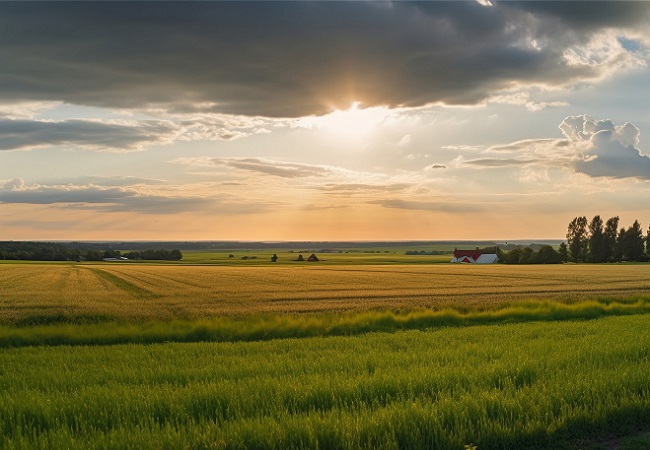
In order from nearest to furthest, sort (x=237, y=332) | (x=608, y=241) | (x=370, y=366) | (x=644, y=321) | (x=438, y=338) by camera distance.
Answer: (x=370, y=366) < (x=438, y=338) < (x=237, y=332) < (x=644, y=321) < (x=608, y=241)

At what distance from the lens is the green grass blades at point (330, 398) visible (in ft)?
26.5

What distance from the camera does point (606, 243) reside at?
4948 inches

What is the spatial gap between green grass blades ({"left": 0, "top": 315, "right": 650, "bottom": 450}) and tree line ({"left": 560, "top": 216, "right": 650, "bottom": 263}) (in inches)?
4827

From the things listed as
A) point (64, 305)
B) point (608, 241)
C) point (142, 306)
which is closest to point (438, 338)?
point (142, 306)

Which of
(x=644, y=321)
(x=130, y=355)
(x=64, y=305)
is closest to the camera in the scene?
(x=130, y=355)

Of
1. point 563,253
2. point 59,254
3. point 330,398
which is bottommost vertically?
point 59,254

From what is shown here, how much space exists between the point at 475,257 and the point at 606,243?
3012cm

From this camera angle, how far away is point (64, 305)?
30094mm

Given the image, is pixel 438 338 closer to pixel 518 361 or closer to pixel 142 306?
pixel 518 361

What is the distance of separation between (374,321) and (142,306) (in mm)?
14080

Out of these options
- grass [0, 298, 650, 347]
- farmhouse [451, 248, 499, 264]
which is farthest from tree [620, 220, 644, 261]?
grass [0, 298, 650, 347]

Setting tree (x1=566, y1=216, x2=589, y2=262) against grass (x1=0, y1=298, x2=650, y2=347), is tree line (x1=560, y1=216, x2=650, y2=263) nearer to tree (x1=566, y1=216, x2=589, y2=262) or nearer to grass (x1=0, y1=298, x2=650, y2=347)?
tree (x1=566, y1=216, x2=589, y2=262)

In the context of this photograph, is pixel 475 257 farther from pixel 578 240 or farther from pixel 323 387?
pixel 323 387

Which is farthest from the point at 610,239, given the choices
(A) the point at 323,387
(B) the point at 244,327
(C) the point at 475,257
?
(A) the point at 323,387
